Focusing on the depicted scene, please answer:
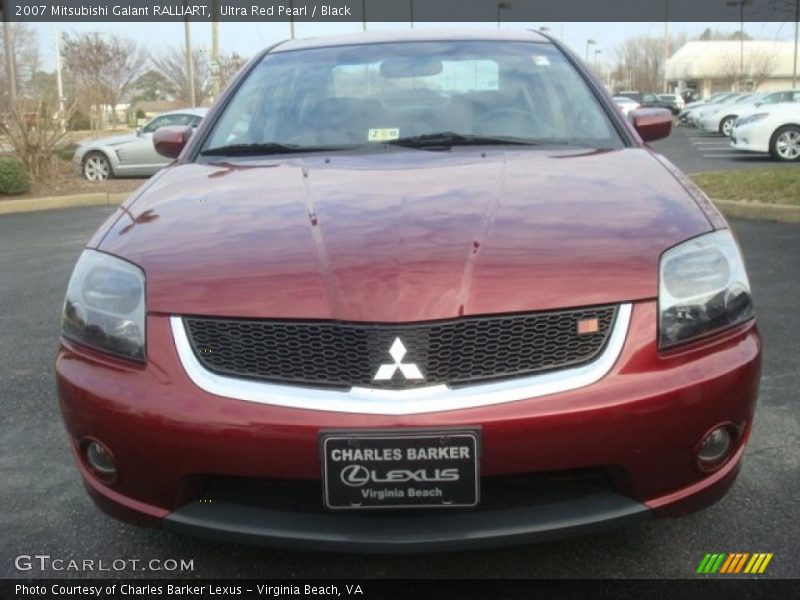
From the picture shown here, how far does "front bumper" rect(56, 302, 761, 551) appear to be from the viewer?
1.84 metres

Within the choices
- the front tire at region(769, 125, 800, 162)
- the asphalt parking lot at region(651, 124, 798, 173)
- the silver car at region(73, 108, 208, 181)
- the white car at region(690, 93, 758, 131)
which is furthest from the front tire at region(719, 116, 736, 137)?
the silver car at region(73, 108, 208, 181)

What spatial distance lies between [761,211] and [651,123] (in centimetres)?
541

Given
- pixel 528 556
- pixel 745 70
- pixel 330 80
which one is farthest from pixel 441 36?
pixel 745 70

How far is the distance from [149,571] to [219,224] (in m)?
0.95

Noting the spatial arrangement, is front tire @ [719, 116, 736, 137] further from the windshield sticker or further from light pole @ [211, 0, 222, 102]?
the windshield sticker

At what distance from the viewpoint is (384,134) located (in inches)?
123

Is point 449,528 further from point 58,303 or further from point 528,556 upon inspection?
point 58,303

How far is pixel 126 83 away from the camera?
33.8 metres

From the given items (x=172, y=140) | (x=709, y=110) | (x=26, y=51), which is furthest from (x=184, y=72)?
(x=172, y=140)

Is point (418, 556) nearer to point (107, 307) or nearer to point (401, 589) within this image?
point (401, 589)

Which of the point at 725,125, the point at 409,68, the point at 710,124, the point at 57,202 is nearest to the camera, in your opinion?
the point at 409,68

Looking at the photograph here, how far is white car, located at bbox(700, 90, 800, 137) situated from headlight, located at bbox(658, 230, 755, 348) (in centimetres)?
2513

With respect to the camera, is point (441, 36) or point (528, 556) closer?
point (528, 556)

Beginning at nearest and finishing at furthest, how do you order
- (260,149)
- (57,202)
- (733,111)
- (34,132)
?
1. (260,149)
2. (57,202)
3. (34,132)
4. (733,111)
